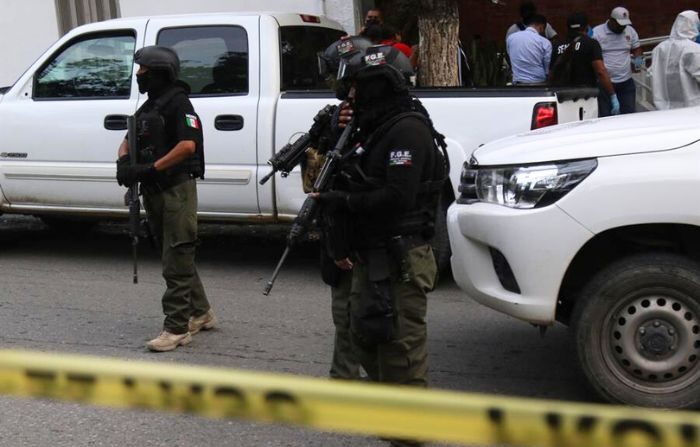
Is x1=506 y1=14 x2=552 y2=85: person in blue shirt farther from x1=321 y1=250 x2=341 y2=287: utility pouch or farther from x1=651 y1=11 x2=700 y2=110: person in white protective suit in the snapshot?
x1=321 y1=250 x2=341 y2=287: utility pouch

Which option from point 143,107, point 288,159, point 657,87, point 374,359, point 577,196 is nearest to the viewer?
point 374,359

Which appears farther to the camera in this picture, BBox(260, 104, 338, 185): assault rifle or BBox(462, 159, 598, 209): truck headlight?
BBox(260, 104, 338, 185): assault rifle

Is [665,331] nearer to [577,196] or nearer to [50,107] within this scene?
[577,196]

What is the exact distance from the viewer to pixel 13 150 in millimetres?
7637

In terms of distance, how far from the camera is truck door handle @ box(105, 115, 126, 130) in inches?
283

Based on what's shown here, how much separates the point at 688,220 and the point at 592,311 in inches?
22.3

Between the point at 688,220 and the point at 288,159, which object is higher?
the point at 288,159

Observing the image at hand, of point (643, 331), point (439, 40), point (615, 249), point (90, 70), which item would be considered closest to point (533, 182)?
point (615, 249)

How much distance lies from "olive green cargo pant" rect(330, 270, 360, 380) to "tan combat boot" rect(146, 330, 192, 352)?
5.23ft

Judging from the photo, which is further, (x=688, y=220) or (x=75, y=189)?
(x=75, y=189)

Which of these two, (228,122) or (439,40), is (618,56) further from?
(228,122)

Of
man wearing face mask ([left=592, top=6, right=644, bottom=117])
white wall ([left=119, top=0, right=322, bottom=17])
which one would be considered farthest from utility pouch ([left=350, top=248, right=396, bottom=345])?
white wall ([left=119, top=0, right=322, bottom=17])

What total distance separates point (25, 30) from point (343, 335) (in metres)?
10.9

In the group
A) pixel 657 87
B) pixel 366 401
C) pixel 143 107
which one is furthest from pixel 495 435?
pixel 657 87
